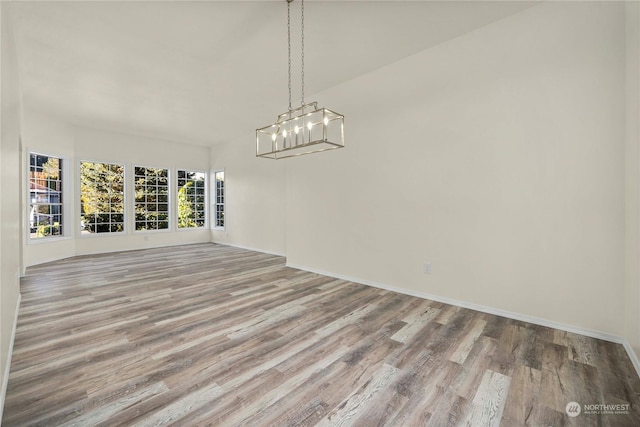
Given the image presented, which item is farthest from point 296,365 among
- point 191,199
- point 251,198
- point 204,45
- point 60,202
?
point 191,199

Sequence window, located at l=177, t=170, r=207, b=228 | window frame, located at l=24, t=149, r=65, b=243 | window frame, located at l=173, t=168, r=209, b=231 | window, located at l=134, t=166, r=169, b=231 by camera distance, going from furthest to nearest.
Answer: window, located at l=177, t=170, r=207, b=228, window frame, located at l=173, t=168, r=209, b=231, window, located at l=134, t=166, r=169, b=231, window frame, located at l=24, t=149, r=65, b=243

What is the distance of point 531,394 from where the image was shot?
5.76ft

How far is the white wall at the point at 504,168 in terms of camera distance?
246 cm

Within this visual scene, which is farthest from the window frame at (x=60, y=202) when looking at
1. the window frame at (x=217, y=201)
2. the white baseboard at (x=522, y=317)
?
the white baseboard at (x=522, y=317)

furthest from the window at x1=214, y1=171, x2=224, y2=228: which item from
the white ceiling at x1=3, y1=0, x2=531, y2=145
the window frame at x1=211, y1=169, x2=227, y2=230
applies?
the white ceiling at x1=3, y1=0, x2=531, y2=145

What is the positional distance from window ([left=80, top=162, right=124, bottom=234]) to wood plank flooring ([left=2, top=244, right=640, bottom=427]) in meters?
3.79

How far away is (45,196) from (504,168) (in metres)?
8.32

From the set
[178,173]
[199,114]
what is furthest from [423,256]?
[178,173]

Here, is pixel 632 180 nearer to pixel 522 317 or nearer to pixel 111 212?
pixel 522 317

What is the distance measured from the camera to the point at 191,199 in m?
8.42

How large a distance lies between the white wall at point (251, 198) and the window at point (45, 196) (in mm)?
3583

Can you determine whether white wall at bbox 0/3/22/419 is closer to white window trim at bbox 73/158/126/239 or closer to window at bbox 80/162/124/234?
white window trim at bbox 73/158/126/239

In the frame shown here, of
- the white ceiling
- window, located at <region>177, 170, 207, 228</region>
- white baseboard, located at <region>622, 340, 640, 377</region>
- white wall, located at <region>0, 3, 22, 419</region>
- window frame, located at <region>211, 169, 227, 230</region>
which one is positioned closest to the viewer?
white wall, located at <region>0, 3, 22, 419</region>

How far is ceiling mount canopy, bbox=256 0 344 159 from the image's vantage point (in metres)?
2.55
